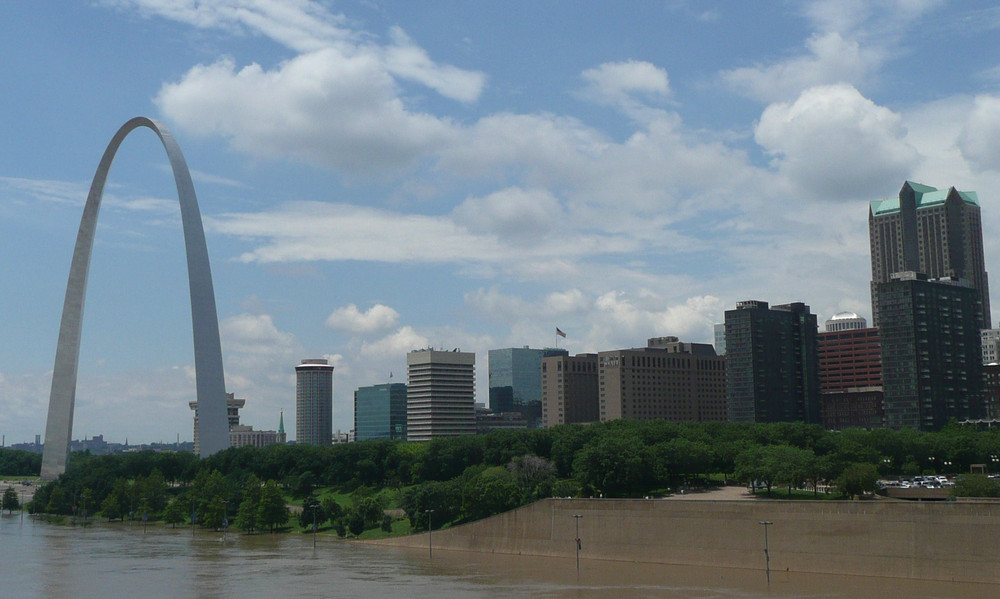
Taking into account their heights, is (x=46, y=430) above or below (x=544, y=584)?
above

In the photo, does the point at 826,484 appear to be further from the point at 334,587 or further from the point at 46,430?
the point at 46,430

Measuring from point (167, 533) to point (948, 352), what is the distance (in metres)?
152

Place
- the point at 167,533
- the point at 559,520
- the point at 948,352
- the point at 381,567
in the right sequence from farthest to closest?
1. the point at 948,352
2. the point at 167,533
3. the point at 559,520
4. the point at 381,567

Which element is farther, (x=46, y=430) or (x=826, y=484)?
(x=46, y=430)

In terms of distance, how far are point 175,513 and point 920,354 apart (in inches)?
5567

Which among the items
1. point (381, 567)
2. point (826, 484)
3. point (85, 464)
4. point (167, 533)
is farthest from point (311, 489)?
point (826, 484)

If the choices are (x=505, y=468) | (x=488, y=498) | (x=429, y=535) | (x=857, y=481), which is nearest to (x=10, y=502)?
(x=505, y=468)

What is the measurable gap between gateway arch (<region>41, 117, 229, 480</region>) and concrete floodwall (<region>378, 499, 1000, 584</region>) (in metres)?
33.1

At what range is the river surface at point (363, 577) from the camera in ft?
184

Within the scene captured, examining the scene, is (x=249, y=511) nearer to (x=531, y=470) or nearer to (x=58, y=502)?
(x=531, y=470)

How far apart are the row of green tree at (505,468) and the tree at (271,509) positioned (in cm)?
40

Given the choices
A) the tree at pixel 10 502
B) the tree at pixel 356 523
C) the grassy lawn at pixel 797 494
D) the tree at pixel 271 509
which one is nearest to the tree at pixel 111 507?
the tree at pixel 10 502

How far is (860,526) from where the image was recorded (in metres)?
60.3

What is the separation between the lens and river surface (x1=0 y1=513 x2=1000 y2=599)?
5594 cm
